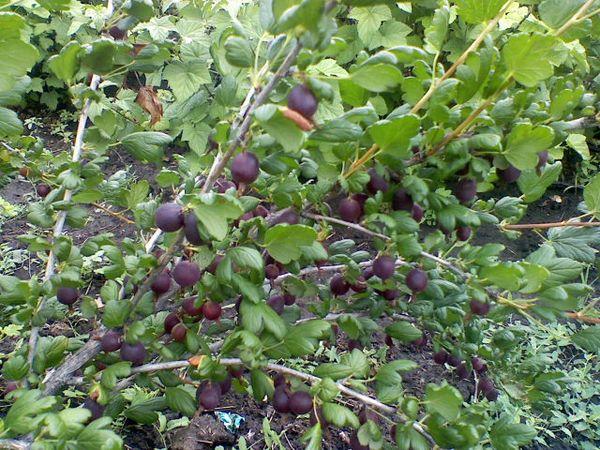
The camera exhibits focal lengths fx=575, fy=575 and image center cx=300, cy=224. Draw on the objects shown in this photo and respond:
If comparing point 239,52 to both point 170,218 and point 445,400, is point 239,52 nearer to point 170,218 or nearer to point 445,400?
point 170,218

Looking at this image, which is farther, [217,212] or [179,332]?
[179,332]

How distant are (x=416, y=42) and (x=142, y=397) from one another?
2.90 m

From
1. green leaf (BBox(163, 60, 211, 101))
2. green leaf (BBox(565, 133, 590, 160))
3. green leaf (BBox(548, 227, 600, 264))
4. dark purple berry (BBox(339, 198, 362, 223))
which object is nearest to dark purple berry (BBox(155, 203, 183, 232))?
dark purple berry (BBox(339, 198, 362, 223))

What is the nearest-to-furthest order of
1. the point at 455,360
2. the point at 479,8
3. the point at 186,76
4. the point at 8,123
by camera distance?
the point at 479,8 → the point at 8,123 → the point at 455,360 → the point at 186,76

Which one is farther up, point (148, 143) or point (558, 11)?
point (558, 11)

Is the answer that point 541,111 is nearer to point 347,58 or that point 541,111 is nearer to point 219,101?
point 219,101

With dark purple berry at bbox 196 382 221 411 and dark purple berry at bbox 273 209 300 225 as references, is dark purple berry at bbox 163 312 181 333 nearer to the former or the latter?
dark purple berry at bbox 196 382 221 411

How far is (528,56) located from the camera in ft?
3.18

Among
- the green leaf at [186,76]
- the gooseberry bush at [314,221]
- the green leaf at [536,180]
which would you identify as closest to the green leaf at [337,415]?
the gooseberry bush at [314,221]

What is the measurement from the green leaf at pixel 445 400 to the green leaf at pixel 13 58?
95 centimetres

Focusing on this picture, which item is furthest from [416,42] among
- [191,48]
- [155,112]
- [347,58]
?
[155,112]

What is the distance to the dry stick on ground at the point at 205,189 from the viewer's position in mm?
843

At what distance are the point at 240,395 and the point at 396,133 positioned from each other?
1386 mm

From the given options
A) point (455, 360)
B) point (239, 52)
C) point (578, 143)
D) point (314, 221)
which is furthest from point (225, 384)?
point (578, 143)
